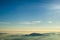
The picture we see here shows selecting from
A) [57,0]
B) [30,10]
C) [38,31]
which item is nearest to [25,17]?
[30,10]

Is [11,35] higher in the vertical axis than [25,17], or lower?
lower

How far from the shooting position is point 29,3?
2.22m

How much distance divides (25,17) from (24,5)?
163mm

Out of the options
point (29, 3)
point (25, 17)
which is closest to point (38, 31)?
point (25, 17)

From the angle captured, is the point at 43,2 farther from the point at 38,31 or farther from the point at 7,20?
the point at 7,20

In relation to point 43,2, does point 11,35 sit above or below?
below

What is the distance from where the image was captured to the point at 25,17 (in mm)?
2205

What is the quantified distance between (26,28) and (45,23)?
266mm

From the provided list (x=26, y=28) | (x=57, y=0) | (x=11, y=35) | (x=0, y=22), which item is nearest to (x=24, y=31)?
(x=26, y=28)

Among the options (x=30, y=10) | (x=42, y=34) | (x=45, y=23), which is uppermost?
(x=30, y=10)

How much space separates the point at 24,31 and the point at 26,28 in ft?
0.16

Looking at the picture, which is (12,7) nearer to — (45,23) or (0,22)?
(0,22)

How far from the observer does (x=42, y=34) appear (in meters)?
2.19

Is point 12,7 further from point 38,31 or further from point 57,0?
point 57,0
